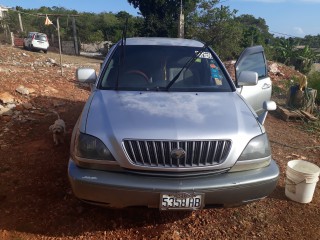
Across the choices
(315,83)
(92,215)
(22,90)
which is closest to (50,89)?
(22,90)

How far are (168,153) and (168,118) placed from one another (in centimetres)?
34

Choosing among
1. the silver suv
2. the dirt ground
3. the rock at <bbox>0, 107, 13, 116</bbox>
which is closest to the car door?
the dirt ground

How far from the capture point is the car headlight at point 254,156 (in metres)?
2.52

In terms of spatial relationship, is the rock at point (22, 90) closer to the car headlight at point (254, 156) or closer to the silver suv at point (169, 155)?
the silver suv at point (169, 155)

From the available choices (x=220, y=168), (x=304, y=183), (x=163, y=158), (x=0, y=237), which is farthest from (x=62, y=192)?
(x=304, y=183)

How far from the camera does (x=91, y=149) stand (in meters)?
2.49

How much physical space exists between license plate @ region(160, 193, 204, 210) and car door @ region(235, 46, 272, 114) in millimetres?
2558

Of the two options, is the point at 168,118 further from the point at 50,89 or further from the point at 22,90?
the point at 50,89

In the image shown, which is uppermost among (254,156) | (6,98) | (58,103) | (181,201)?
(254,156)

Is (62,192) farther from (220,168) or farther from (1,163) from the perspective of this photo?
(220,168)

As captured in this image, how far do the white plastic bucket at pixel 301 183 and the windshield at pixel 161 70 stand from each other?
116 centimetres

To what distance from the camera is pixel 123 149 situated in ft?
7.90

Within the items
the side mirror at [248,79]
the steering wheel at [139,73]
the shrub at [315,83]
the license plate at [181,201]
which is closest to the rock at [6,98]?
the steering wheel at [139,73]

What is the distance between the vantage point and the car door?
15.5 feet
